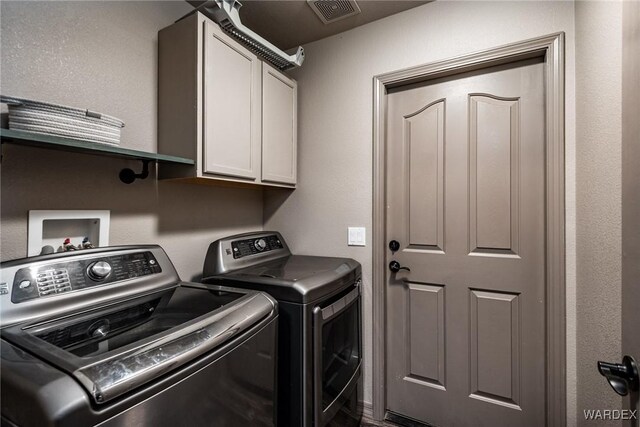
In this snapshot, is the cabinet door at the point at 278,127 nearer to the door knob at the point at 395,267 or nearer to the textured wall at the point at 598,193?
the door knob at the point at 395,267

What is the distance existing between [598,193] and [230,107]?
5.45ft

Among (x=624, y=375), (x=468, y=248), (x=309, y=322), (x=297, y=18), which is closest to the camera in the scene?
(x=624, y=375)

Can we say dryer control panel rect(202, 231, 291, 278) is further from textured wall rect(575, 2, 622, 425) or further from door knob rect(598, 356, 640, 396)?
textured wall rect(575, 2, 622, 425)

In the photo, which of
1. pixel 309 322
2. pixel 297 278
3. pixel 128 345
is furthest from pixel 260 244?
pixel 128 345

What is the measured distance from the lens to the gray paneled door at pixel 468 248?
156cm

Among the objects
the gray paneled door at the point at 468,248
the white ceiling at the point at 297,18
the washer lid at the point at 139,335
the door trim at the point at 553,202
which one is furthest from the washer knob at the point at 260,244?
the door trim at the point at 553,202

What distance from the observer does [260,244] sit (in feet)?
6.25

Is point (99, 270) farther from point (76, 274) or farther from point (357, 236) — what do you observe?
point (357, 236)

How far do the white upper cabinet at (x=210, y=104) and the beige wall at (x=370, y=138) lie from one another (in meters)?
0.44

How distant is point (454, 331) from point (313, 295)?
98 centimetres

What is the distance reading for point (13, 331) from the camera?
2.58 feet

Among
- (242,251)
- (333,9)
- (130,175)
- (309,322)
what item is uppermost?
(333,9)

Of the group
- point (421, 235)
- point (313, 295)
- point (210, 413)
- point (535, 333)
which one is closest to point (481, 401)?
point (535, 333)

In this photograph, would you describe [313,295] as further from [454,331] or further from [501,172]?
[501,172]
